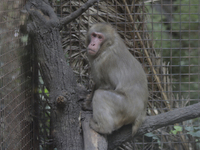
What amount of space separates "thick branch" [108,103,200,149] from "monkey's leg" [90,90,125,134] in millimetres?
222

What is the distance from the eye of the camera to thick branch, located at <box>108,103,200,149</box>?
413 cm

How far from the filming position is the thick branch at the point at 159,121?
13.5ft

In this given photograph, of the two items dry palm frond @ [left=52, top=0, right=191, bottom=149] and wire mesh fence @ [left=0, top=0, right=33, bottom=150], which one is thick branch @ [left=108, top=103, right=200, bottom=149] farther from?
wire mesh fence @ [left=0, top=0, right=33, bottom=150]

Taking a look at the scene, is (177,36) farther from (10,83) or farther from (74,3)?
(10,83)

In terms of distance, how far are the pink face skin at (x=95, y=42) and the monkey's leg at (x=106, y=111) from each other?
2.26 ft

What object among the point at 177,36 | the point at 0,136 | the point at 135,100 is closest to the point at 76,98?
the point at 135,100

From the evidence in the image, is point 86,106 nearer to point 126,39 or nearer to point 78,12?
point 78,12

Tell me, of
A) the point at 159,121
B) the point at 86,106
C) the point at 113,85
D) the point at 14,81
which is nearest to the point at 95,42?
the point at 113,85

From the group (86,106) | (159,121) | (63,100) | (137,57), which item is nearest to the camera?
(63,100)

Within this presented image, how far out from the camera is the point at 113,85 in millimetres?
4461

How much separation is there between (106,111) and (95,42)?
1.16 m

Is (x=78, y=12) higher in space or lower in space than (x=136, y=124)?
higher

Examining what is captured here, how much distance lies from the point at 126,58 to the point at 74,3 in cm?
190

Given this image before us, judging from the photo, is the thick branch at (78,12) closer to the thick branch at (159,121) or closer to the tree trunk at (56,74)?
the tree trunk at (56,74)
